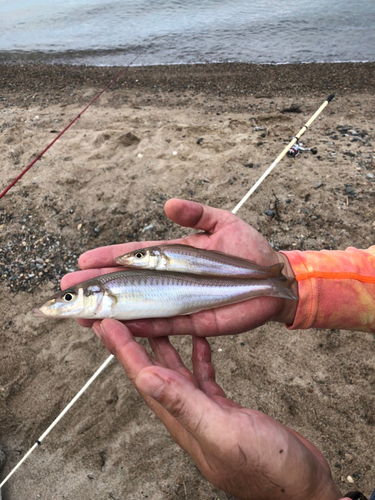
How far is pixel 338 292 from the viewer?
294 cm

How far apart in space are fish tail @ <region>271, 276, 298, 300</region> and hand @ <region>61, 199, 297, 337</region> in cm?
14

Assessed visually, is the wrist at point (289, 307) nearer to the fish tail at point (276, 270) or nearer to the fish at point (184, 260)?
the fish tail at point (276, 270)

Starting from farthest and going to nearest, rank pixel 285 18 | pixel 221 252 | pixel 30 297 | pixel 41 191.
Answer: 1. pixel 285 18
2. pixel 41 191
3. pixel 30 297
4. pixel 221 252

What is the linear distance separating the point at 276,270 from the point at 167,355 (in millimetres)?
1138

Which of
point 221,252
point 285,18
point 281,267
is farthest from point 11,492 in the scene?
point 285,18

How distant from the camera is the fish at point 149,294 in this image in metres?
2.79

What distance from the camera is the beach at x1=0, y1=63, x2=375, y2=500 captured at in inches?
117

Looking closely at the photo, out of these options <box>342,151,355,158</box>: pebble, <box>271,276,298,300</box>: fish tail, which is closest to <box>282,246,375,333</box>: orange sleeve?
<box>271,276,298,300</box>: fish tail

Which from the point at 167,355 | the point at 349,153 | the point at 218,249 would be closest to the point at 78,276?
the point at 167,355

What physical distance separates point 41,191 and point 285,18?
1533 centimetres

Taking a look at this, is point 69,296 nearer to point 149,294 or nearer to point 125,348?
point 149,294

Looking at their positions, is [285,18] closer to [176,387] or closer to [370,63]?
[370,63]

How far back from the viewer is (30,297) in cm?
426

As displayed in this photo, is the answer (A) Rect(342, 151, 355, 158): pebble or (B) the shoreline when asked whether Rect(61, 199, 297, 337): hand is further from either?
(B) the shoreline
